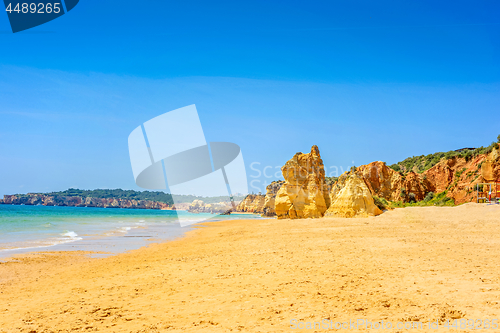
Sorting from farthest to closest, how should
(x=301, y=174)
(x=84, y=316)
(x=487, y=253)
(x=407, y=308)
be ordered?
(x=301, y=174) → (x=487, y=253) → (x=84, y=316) → (x=407, y=308)

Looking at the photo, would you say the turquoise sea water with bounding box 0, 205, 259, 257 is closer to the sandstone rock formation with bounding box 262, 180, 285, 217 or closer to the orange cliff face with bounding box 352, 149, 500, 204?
the orange cliff face with bounding box 352, 149, 500, 204

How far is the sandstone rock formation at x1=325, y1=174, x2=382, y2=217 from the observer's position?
23047 mm

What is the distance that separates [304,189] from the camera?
102 feet

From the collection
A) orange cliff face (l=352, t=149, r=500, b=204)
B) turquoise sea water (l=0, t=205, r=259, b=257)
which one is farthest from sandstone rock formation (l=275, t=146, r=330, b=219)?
orange cliff face (l=352, t=149, r=500, b=204)

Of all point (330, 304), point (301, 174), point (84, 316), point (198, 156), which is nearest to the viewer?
point (330, 304)

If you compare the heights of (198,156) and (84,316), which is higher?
(198,156)

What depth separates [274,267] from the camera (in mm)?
7738

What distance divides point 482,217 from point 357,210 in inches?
344

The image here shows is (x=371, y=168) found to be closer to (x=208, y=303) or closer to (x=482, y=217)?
(x=482, y=217)

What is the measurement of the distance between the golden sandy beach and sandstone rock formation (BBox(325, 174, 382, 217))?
1284 centimetres

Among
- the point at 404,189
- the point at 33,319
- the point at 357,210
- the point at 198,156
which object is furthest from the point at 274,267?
the point at 404,189

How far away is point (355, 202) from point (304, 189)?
8.18m

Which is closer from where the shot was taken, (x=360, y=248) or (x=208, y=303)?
(x=208, y=303)

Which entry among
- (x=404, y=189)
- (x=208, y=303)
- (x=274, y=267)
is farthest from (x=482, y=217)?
(x=404, y=189)
